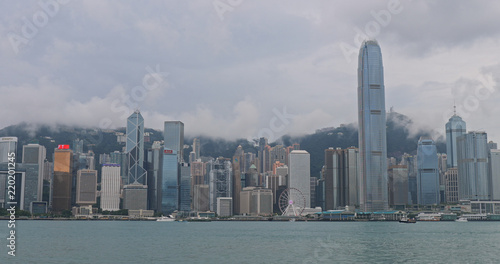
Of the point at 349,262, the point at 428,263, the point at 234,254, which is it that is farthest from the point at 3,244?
the point at 428,263

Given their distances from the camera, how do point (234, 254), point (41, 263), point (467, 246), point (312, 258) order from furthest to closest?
1. point (467, 246)
2. point (234, 254)
3. point (312, 258)
4. point (41, 263)

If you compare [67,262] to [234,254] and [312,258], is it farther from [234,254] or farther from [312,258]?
[312,258]

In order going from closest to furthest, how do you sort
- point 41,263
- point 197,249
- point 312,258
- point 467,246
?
point 41,263 < point 312,258 < point 197,249 < point 467,246

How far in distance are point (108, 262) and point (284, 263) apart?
19.3m

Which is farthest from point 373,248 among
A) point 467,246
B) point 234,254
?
point 234,254

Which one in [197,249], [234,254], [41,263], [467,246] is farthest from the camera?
[467,246]

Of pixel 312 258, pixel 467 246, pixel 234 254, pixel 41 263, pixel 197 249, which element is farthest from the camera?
pixel 467 246

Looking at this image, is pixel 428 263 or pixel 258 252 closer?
pixel 428 263

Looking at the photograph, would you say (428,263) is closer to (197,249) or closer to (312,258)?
(312,258)

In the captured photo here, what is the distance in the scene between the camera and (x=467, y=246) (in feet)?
281

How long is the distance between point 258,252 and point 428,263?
22.3 m

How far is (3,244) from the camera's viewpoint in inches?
3201

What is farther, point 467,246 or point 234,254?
point 467,246

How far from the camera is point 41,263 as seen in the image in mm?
61656
